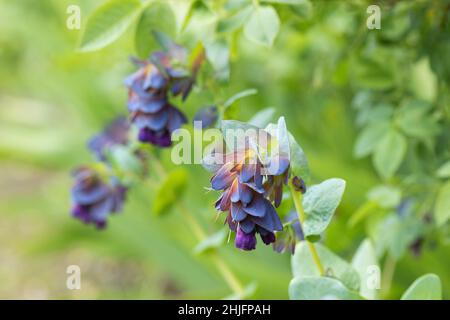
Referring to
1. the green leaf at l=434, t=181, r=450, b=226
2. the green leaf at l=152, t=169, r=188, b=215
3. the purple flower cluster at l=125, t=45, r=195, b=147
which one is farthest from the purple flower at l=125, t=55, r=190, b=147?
the green leaf at l=434, t=181, r=450, b=226

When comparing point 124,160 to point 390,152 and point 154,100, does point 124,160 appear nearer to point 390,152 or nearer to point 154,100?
point 154,100

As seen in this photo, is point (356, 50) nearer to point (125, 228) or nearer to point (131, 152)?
point (131, 152)

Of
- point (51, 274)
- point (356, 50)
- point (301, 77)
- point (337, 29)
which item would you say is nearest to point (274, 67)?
point (301, 77)

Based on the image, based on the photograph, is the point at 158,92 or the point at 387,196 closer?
the point at 158,92

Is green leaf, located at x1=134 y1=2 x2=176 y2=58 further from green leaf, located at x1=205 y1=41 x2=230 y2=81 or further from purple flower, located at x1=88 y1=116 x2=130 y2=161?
purple flower, located at x1=88 y1=116 x2=130 y2=161

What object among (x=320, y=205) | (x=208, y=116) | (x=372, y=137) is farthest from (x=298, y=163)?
(x=372, y=137)
